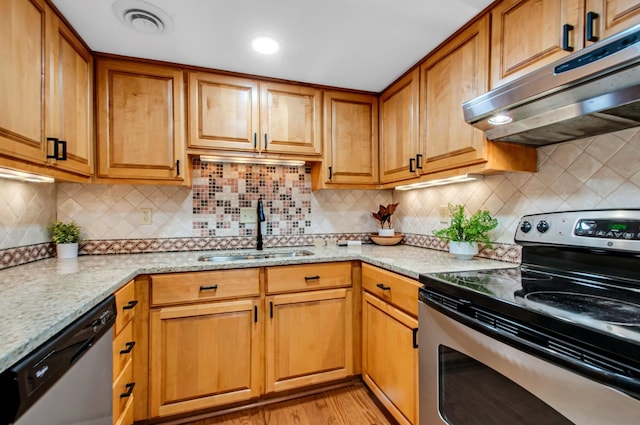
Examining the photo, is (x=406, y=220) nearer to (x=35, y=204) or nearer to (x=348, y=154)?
(x=348, y=154)

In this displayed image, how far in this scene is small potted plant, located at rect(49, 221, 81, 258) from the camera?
183 centimetres

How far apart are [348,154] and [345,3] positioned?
1065mm

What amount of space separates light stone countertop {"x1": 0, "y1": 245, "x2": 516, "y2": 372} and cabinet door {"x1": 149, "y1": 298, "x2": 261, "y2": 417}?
0.83ft

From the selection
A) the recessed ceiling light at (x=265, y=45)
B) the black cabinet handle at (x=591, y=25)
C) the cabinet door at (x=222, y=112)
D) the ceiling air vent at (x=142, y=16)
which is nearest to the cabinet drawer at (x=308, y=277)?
the cabinet door at (x=222, y=112)

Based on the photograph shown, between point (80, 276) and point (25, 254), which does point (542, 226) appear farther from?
point (25, 254)

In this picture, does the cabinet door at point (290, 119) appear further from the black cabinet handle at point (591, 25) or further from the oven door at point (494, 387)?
the black cabinet handle at point (591, 25)

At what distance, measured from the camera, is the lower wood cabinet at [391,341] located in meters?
1.41

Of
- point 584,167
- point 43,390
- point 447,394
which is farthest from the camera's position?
point 584,167

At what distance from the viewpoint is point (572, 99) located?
103 centimetres

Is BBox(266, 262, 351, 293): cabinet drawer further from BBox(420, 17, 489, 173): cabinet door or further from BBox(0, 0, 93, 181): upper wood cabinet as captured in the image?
BBox(0, 0, 93, 181): upper wood cabinet

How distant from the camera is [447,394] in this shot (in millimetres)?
1146

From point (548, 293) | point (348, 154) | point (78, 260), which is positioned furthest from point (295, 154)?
point (548, 293)

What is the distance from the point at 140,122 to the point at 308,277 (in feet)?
4.57

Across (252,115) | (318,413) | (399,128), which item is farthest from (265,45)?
(318,413)
